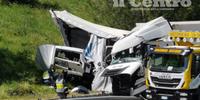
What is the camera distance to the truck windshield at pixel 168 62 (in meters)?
19.9

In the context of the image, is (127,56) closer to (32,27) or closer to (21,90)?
(21,90)

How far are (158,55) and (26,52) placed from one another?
31.1ft

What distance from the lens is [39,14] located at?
34500 mm

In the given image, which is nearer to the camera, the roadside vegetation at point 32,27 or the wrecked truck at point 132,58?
the wrecked truck at point 132,58

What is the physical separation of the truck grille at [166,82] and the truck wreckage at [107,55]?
1129 millimetres

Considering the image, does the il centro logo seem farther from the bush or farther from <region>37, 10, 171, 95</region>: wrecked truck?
the bush

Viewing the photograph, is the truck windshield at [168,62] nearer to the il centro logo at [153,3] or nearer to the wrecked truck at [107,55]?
the wrecked truck at [107,55]

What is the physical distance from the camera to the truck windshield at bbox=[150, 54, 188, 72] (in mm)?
19891

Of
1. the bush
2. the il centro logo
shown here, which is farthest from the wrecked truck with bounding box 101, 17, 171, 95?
the il centro logo

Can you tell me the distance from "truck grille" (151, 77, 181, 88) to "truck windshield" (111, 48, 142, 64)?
9.70 feet

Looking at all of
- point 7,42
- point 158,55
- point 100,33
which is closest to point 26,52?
point 7,42

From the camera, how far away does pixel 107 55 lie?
2450cm

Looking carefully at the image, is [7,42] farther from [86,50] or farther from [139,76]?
[139,76]

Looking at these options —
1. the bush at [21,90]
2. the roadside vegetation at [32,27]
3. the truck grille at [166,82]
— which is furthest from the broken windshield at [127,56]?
the bush at [21,90]
